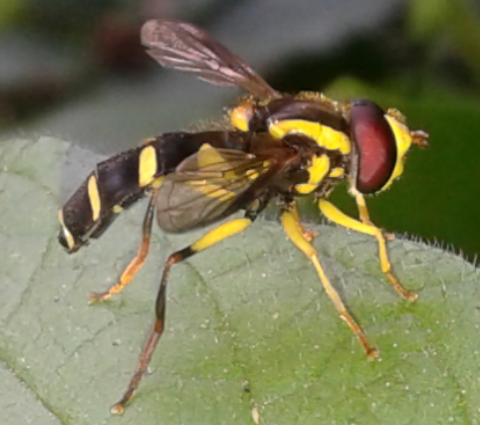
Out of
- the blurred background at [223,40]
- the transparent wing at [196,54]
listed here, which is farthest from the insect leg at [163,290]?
the blurred background at [223,40]

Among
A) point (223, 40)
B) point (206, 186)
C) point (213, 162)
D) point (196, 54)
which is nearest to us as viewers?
point (206, 186)

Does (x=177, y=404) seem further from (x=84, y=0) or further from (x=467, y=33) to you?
(x=84, y=0)

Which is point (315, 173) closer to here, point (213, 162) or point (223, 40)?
point (213, 162)

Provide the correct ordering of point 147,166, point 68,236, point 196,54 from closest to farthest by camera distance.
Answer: point 68,236 → point 147,166 → point 196,54

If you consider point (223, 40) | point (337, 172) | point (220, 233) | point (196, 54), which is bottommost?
point (223, 40)

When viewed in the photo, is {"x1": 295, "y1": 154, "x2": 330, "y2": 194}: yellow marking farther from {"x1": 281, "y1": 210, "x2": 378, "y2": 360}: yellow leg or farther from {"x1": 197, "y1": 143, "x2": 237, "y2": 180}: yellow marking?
{"x1": 197, "y1": 143, "x2": 237, "y2": 180}: yellow marking

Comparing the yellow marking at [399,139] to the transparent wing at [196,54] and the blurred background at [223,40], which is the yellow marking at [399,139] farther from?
the blurred background at [223,40]

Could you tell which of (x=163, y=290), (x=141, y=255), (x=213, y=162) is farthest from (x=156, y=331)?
(x=213, y=162)
